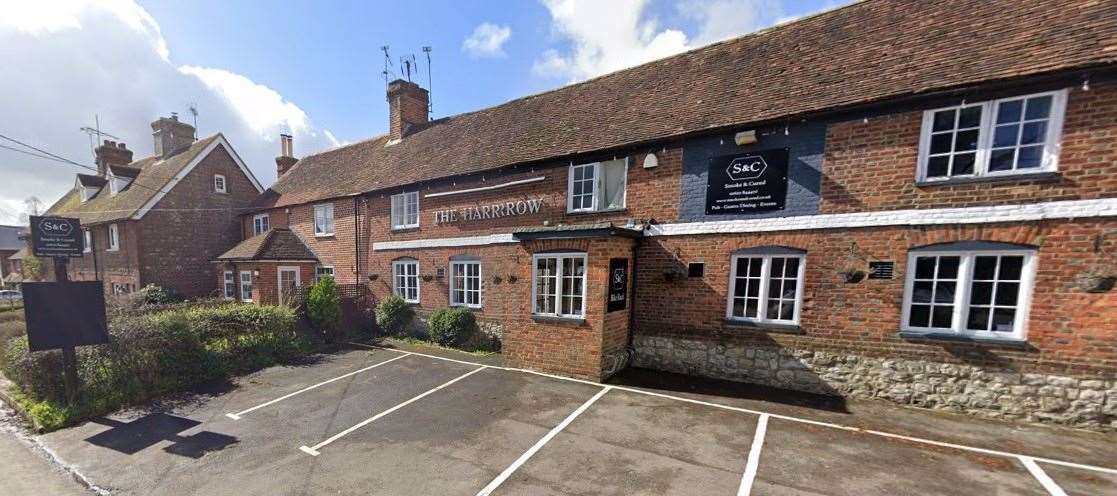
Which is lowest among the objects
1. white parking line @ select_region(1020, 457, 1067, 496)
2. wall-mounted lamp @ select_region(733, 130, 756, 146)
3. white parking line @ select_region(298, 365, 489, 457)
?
white parking line @ select_region(298, 365, 489, 457)

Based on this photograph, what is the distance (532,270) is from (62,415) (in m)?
8.69

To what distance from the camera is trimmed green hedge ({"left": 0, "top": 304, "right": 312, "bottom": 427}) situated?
22.2 ft

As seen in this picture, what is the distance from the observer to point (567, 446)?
520 centimetres

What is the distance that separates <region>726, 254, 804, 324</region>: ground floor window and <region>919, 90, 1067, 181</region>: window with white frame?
2622mm

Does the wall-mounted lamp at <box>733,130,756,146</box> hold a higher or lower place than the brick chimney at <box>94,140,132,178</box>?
lower

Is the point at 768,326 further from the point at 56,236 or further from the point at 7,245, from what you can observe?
the point at 7,245

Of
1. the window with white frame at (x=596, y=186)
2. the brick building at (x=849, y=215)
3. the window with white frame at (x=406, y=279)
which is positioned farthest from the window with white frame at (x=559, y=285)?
the window with white frame at (x=406, y=279)

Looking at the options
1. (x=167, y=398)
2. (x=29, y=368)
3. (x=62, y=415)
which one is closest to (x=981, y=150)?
(x=167, y=398)

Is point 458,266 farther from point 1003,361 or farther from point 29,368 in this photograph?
point 1003,361

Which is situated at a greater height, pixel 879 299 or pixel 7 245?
pixel 7 245

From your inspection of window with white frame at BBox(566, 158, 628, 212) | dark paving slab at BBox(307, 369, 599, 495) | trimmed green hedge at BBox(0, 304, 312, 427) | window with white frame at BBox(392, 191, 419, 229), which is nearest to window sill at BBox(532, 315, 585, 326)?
dark paving slab at BBox(307, 369, 599, 495)

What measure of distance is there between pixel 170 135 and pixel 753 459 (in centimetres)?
3255

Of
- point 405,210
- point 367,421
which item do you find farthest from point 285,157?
point 367,421

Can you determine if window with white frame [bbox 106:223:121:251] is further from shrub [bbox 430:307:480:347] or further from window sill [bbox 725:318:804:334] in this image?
window sill [bbox 725:318:804:334]
